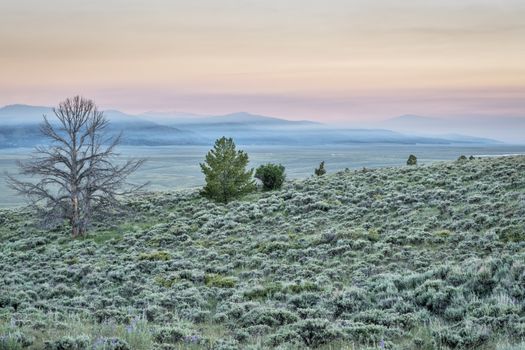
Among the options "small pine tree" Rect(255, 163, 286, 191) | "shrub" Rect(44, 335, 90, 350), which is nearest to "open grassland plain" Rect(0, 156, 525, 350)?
"shrub" Rect(44, 335, 90, 350)

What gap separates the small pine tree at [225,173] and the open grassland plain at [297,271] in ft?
3.89

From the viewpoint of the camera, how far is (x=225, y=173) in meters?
33.1

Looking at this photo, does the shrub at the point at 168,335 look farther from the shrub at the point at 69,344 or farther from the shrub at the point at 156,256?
the shrub at the point at 156,256

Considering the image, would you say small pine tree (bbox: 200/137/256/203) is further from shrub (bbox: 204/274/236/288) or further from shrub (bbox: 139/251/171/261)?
shrub (bbox: 204/274/236/288)

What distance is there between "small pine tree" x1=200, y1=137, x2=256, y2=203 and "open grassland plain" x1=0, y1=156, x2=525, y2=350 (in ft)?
3.89

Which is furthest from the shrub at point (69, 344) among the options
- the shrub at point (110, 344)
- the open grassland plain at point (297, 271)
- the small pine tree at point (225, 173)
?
the small pine tree at point (225, 173)

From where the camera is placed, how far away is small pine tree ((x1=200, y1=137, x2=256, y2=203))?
3269 cm

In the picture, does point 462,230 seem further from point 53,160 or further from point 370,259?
point 53,160

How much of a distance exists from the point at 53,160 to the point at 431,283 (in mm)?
24401

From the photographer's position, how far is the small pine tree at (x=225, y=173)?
32.7m

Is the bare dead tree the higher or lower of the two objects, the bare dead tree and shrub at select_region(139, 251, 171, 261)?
the higher

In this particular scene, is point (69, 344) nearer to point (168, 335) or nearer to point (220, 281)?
point (168, 335)

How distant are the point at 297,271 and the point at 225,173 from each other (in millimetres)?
18535

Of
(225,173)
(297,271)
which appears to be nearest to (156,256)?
(297,271)
